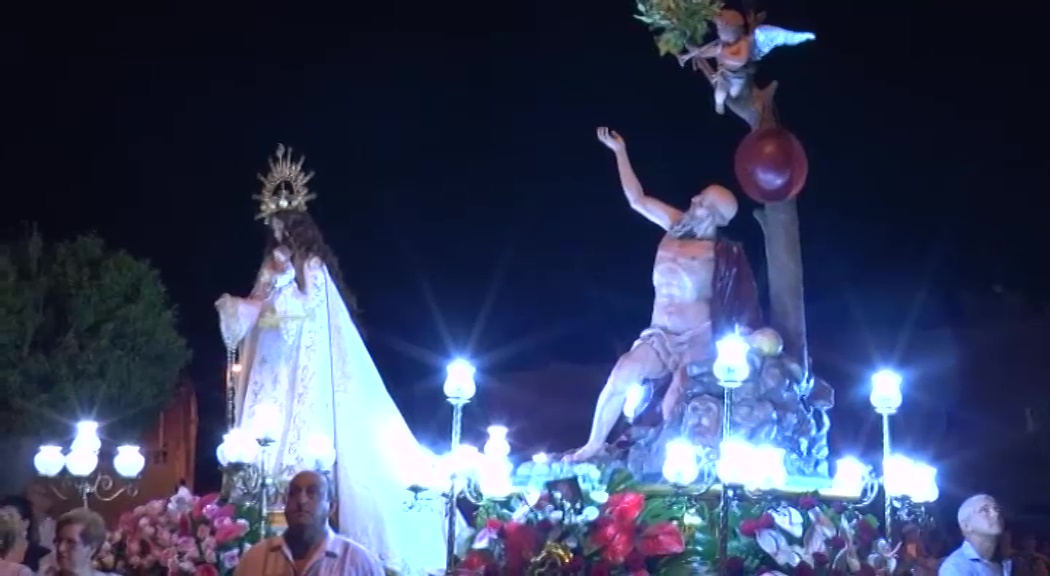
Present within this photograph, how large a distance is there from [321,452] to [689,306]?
10.9 ft

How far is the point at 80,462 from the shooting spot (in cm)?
930

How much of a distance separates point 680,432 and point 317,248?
10.2 feet

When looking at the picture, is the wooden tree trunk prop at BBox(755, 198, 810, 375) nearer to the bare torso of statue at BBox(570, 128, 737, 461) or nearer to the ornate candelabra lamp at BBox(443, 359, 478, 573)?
the bare torso of statue at BBox(570, 128, 737, 461)

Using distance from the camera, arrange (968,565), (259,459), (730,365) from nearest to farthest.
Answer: (968,565) → (730,365) → (259,459)

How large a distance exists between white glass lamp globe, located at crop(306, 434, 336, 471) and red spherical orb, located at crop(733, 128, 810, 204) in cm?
390

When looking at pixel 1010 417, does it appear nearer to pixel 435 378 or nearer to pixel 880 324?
pixel 880 324

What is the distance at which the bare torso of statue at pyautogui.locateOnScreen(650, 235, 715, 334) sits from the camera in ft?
35.7

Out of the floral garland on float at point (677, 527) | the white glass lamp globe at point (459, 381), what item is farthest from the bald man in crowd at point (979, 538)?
the white glass lamp globe at point (459, 381)

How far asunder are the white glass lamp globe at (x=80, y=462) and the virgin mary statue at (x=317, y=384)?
106 cm

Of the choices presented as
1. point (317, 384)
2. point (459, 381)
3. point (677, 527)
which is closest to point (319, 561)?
point (677, 527)

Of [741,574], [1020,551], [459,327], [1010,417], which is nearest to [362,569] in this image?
[741,574]

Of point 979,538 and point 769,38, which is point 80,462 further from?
point 769,38

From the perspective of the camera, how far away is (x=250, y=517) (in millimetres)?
8789

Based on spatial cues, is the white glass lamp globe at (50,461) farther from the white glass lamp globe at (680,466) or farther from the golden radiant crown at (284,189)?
the white glass lamp globe at (680,466)
